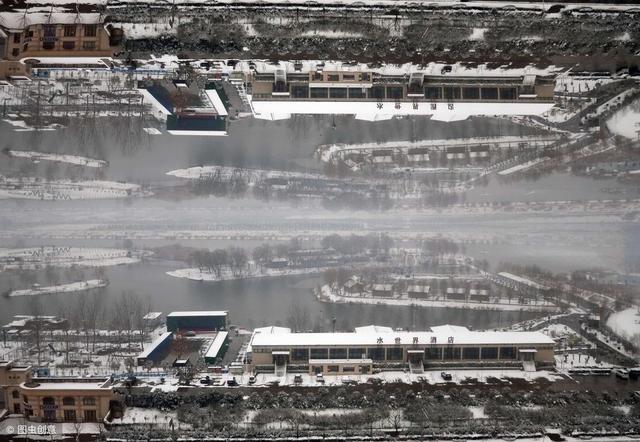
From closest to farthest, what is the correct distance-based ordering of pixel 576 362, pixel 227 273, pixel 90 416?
1. pixel 90 416
2. pixel 576 362
3. pixel 227 273

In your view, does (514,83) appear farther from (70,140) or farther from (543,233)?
(70,140)

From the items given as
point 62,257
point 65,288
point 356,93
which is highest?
point 356,93

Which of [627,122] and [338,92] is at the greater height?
[338,92]

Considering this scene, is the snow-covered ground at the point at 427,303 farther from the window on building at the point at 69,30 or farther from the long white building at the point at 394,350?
the window on building at the point at 69,30

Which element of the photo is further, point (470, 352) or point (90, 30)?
point (470, 352)

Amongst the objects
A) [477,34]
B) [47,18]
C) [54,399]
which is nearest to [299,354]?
[54,399]

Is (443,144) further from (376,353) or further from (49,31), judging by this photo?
(49,31)
